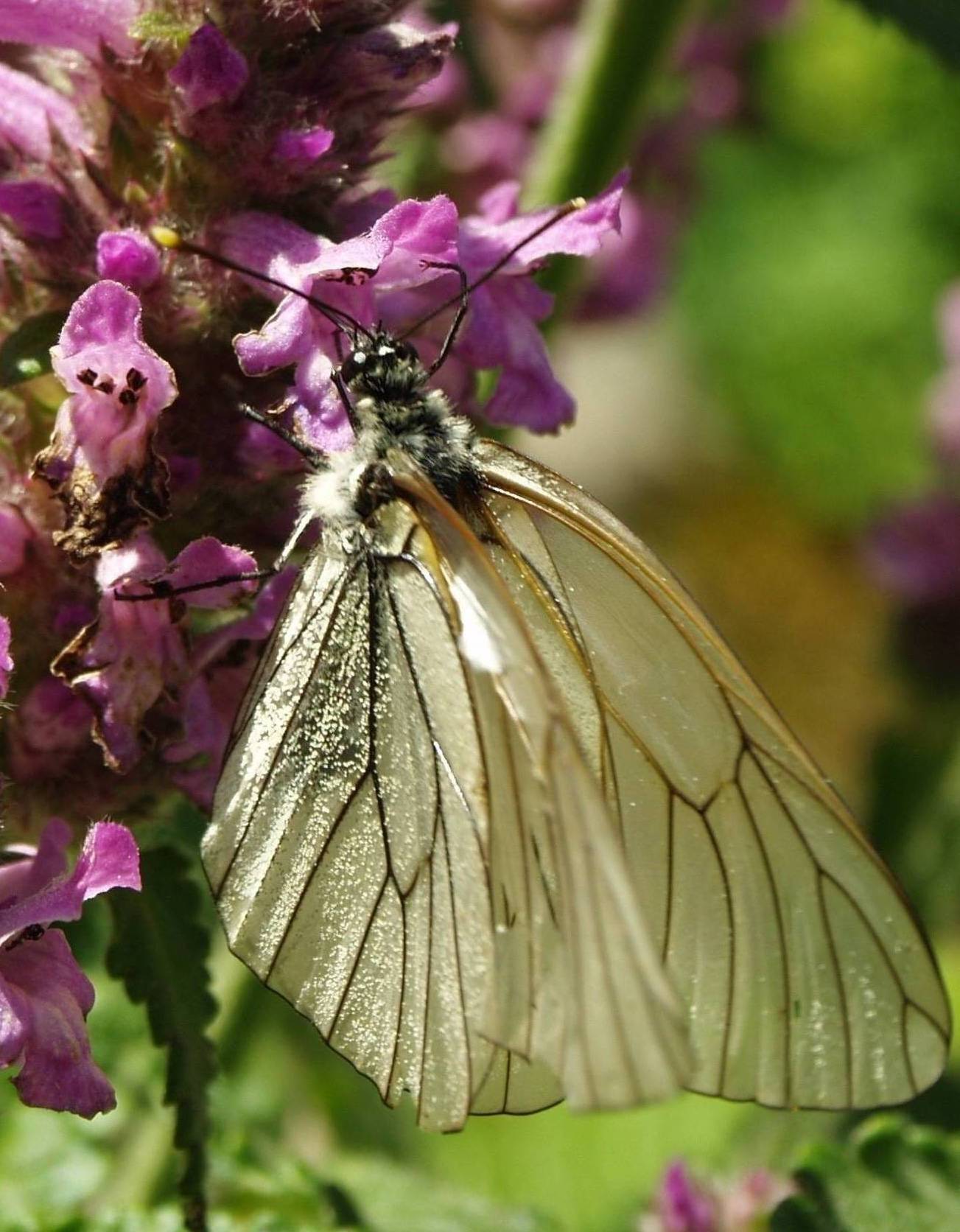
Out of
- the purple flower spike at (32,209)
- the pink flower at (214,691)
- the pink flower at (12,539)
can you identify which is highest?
the purple flower spike at (32,209)

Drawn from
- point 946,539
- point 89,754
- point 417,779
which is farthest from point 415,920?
point 946,539

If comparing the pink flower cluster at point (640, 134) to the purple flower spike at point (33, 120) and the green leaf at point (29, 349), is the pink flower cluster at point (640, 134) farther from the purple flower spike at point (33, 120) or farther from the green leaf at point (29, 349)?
the green leaf at point (29, 349)

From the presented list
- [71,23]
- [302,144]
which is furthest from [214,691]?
[71,23]

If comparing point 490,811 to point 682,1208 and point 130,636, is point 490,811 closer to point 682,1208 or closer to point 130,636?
point 130,636

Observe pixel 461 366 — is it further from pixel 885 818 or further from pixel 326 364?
pixel 885 818

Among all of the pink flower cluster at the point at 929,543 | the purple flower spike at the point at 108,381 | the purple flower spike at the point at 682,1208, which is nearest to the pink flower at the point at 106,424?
the purple flower spike at the point at 108,381

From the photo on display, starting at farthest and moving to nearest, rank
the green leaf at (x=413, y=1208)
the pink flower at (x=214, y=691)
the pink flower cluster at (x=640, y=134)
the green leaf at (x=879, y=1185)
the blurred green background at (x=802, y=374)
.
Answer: the blurred green background at (x=802, y=374), the pink flower cluster at (x=640, y=134), the green leaf at (x=413, y=1208), the green leaf at (x=879, y=1185), the pink flower at (x=214, y=691)
